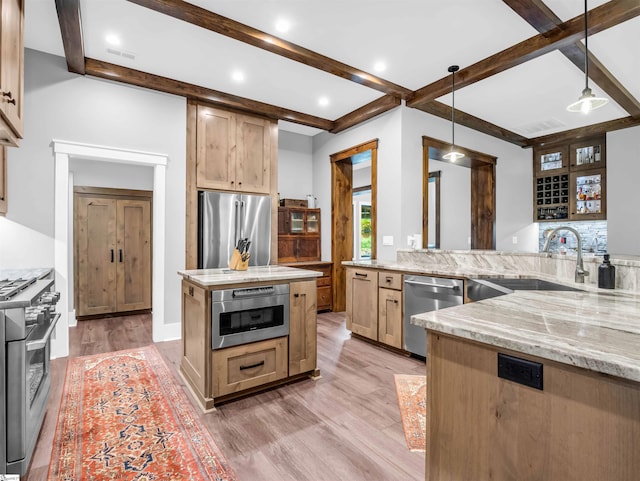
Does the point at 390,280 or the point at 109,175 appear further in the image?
the point at 109,175

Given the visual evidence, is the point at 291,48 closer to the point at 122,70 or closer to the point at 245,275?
the point at 122,70

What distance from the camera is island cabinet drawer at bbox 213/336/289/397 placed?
231 cm

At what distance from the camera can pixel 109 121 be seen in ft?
11.7

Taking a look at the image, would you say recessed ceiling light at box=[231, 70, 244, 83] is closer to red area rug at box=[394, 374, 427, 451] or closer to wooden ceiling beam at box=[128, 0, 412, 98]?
wooden ceiling beam at box=[128, 0, 412, 98]

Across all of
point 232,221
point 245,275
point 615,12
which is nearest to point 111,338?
point 232,221

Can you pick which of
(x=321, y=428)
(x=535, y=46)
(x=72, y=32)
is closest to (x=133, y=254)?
(x=72, y=32)

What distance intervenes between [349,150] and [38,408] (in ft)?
14.1

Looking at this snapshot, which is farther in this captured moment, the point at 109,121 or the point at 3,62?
the point at 109,121

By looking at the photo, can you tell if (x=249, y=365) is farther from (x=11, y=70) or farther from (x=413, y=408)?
(x=11, y=70)

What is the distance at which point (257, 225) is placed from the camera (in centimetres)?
436

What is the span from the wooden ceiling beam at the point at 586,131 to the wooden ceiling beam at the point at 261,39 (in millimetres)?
3329

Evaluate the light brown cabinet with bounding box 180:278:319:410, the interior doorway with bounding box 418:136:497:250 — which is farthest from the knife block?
the interior doorway with bounding box 418:136:497:250

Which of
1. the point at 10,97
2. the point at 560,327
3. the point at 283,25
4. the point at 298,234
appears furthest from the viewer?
the point at 298,234

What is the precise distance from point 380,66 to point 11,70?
3.04m
